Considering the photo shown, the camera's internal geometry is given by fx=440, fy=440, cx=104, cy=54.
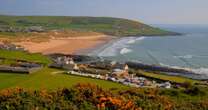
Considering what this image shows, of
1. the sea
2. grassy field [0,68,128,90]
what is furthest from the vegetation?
the sea

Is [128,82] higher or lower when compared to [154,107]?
lower

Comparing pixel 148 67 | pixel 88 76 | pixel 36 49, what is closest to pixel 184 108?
pixel 88 76

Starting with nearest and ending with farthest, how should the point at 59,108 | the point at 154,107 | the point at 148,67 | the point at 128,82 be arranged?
the point at 59,108, the point at 154,107, the point at 128,82, the point at 148,67

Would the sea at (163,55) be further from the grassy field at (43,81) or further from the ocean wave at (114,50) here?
the grassy field at (43,81)

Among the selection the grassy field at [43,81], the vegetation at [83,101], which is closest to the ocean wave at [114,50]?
the grassy field at [43,81]

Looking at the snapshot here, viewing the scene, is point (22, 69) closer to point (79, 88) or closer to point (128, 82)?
point (128, 82)

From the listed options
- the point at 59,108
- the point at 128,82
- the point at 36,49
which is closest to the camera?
the point at 59,108

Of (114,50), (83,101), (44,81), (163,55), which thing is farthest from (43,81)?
(114,50)

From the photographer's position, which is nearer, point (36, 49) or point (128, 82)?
point (128, 82)

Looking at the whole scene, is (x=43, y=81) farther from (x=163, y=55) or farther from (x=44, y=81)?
(x=163, y=55)
